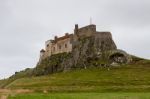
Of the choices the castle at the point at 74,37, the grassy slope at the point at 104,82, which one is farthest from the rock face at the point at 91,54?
the grassy slope at the point at 104,82

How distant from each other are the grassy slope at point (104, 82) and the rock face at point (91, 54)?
40.3ft

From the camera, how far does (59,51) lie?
499 feet

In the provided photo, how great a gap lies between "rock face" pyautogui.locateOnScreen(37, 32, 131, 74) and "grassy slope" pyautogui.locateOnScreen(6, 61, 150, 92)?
12271 millimetres

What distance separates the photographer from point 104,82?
92688 millimetres

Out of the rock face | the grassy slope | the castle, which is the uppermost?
the castle

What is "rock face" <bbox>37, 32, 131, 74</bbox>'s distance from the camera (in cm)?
13688

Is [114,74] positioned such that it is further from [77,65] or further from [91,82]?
[77,65]

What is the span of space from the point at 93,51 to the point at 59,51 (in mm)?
16061

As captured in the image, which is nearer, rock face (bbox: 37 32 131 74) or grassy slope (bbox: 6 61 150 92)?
grassy slope (bbox: 6 61 150 92)

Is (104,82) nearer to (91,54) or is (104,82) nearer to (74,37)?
(91,54)

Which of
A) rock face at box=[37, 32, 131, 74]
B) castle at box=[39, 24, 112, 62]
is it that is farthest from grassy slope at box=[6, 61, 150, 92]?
castle at box=[39, 24, 112, 62]

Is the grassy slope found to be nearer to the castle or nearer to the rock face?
the rock face

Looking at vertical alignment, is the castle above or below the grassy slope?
above

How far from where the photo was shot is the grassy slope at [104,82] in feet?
259
